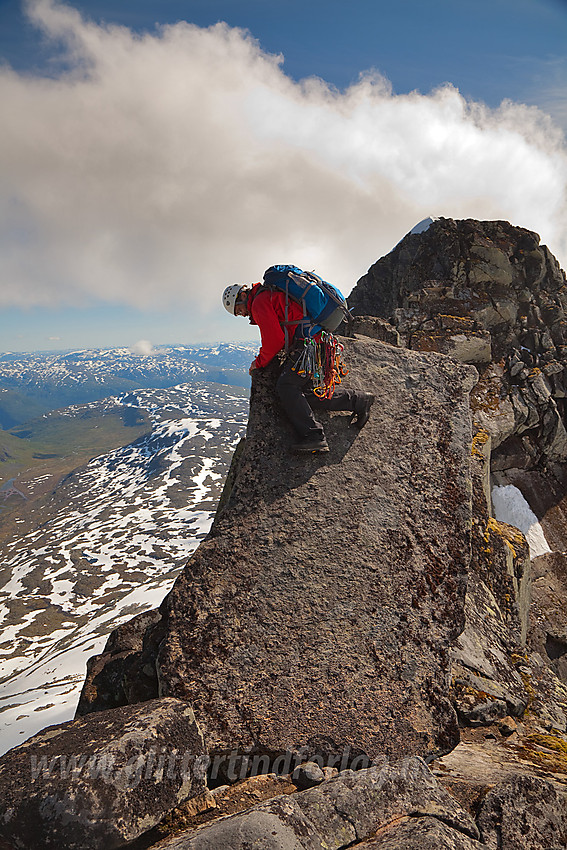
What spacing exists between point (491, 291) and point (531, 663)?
1286 inches

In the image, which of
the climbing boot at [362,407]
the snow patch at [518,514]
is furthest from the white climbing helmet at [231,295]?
the snow patch at [518,514]

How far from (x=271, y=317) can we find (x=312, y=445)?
10.0 feet

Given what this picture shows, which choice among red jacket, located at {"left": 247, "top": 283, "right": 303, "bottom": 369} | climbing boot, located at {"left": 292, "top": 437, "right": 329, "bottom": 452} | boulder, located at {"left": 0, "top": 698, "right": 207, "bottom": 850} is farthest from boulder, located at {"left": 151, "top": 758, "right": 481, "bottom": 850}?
red jacket, located at {"left": 247, "top": 283, "right": 303, "bottom": 369}

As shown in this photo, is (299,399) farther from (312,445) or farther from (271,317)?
(271,317)

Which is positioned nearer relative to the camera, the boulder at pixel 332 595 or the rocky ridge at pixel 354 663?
the rocky ridge at pixel 354 663

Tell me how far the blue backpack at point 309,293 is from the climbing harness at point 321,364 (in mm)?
319

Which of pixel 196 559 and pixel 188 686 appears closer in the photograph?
pixel 188 686

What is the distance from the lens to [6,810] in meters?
4.92

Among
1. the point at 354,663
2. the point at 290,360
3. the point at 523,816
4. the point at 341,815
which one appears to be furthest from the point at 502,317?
the point at 341,815

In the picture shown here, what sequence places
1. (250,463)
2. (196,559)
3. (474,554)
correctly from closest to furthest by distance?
(196,559) → (250,463) → (474,554)

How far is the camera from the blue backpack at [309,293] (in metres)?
9.30

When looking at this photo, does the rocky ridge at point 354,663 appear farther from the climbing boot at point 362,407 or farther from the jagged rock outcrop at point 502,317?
the jagged rock outcrop at point 502,317

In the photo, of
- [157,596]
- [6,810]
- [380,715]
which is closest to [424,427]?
[380,715]

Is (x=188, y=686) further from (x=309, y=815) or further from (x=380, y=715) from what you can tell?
(x=380, y=715)
